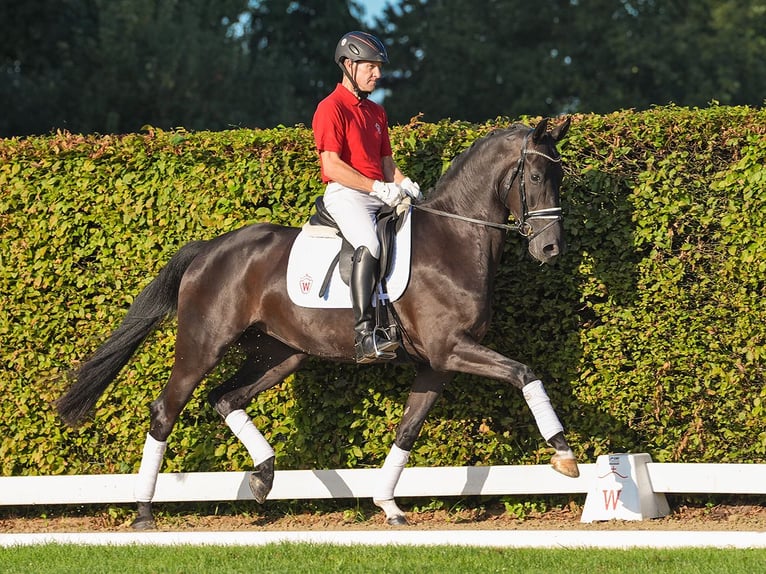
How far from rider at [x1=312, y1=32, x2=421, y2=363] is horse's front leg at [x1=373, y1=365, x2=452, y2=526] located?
61 centimetres

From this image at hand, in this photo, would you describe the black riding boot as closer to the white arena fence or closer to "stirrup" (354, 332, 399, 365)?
"stirrup" (354, 332, 399, 365)

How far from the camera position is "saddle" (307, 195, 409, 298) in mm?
7031

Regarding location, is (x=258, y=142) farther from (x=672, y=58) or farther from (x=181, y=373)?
(x=672, y=58)

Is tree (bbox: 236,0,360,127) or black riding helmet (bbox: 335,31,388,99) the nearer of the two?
black riding helmet (bbox: 335,31,388,99)

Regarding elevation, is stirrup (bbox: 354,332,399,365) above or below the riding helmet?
below

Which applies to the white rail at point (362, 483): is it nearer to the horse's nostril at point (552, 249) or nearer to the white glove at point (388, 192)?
the horse's nostril at point (552, 249)

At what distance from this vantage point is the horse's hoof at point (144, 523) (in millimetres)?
7688

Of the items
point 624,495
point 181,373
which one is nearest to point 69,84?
point 181,373

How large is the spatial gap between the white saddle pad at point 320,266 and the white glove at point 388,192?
0.76 feet

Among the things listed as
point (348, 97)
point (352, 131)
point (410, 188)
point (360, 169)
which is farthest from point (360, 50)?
point (410, 188)

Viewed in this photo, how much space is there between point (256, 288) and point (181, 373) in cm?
88

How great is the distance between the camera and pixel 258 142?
810 cm

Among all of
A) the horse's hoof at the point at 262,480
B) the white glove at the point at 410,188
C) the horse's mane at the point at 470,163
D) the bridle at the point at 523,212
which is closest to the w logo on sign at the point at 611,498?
the bridle at the point at 523,212


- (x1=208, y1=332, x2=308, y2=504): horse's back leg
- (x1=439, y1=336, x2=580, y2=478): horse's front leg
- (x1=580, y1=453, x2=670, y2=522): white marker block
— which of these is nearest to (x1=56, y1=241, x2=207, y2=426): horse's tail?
(x1=208, y1=332, x2=308, y2=504): horse's back leg
